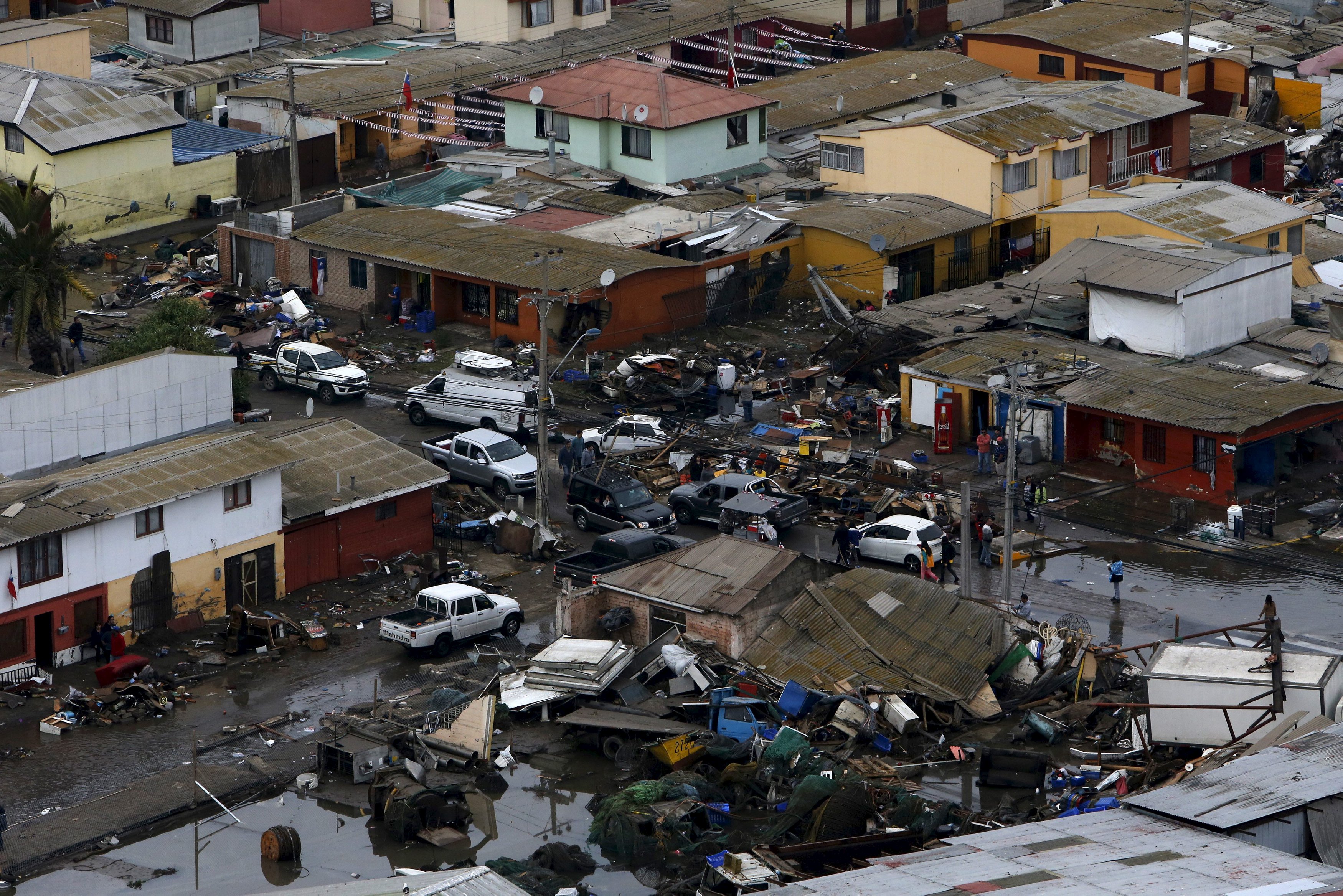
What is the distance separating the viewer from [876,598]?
136 feet

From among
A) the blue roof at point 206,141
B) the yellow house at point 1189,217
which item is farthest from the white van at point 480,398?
the blue roof at point 206,141

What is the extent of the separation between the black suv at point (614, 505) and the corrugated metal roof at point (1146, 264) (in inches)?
556

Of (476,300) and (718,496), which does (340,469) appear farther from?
(476,300)

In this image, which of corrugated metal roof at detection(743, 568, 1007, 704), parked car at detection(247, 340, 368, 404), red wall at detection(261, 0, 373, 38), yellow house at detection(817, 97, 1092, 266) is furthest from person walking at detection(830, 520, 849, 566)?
red wall at detection(261, 0, 373, 38)

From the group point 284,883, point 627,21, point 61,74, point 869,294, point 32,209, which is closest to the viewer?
point 284,883

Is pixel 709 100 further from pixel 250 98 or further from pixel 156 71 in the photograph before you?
pixel 156 71

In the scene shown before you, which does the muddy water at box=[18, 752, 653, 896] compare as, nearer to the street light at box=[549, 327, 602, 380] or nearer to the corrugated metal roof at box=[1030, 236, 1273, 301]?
the street light at box=[549, 327, 602, 380]

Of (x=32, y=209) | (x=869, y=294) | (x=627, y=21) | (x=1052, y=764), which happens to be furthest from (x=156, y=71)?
(x=1052, y=764)

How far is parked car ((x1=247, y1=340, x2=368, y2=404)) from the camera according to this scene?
189 ft

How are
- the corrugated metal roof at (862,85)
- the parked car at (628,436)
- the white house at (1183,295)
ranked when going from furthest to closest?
the corrugated metal roof at (862,85)
the white house at (1183,295)
the parked car at (628,436)

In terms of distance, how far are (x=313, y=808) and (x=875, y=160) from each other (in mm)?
36873

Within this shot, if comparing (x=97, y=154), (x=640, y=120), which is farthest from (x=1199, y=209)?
(x=97, y=154)

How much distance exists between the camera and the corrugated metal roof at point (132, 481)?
138 feet

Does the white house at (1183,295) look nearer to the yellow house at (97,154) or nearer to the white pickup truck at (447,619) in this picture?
the white pickup truck at (447,619)
